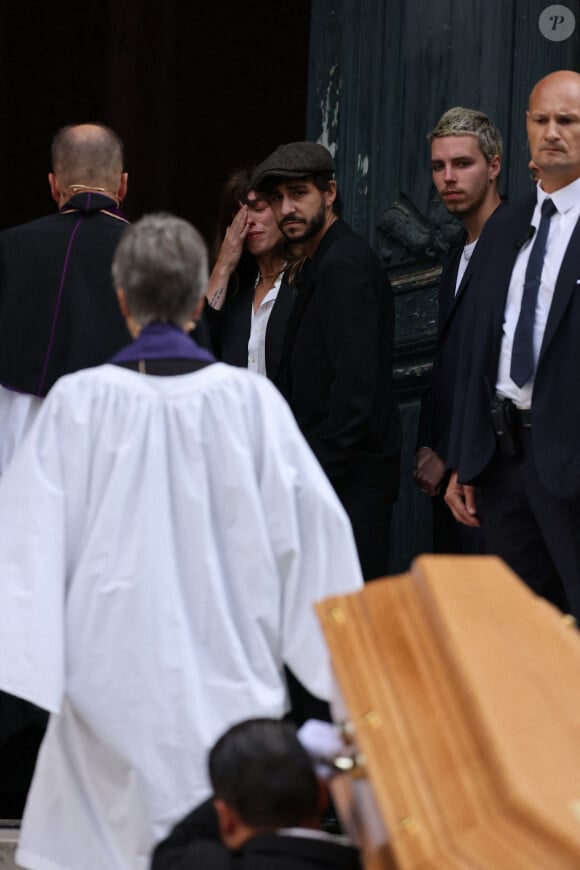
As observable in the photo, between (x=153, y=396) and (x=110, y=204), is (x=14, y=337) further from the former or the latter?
(x=153, y=396)

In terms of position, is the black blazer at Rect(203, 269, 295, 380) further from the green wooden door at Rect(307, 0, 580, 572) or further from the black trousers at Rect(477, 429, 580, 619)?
the black trousers at Rect(477, 429, 580, 619)

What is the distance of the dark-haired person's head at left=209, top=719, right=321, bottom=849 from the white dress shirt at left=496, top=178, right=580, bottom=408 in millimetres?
2128

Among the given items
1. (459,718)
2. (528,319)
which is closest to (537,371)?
(528,319)

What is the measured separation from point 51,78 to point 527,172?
4995 mm

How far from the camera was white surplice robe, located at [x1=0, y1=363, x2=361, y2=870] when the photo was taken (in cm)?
369

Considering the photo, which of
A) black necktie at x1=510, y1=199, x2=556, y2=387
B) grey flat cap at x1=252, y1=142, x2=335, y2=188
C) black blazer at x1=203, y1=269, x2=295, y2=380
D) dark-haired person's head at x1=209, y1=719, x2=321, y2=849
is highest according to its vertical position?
grey flat cap at x1=252, y1=142, x2=335, y2=188

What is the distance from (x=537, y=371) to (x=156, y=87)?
19.6ft

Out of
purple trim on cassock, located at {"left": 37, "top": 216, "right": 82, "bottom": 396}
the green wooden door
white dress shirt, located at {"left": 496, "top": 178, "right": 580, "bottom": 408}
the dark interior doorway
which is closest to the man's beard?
the green wooden door

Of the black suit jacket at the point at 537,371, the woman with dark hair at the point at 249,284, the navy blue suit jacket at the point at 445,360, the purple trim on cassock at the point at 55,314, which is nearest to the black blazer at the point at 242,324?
the woman with dark hair at the point at 249,284

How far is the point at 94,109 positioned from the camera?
1018 cm

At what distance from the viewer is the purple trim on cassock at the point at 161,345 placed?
12.3 feet

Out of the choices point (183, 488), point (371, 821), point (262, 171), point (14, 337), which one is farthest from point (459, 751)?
point (262, 171)

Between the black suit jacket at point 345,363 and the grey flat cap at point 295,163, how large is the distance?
22 cm

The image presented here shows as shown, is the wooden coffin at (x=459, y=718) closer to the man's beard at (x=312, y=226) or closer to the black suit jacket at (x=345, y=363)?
the black suit jacket at (x=345, y=363)
